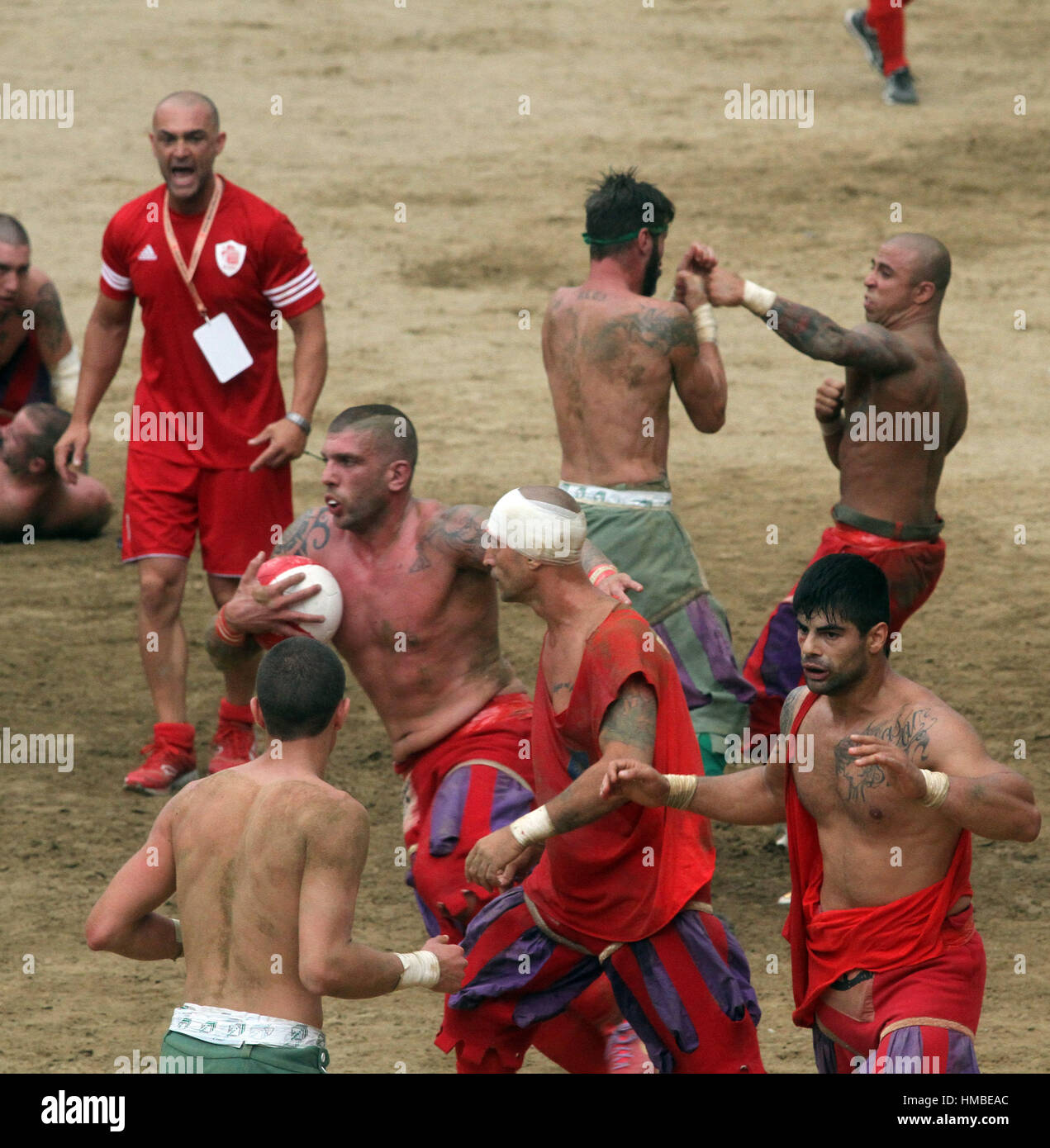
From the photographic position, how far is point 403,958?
4562mm

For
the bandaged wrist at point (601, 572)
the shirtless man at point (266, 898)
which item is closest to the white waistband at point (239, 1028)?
the shirtless man at point (266, 898)

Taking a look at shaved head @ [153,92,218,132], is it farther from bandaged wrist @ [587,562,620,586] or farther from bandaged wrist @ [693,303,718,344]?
bandaged wrist @ [587,562,620,586]

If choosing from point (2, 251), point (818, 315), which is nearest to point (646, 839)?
point (818, 315)

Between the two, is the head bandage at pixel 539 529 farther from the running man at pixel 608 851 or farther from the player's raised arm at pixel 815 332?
the player's raised arm at pixel 815 332

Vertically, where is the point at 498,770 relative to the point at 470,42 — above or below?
below

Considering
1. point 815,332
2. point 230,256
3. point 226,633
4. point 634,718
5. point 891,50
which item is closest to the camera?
point 634,718

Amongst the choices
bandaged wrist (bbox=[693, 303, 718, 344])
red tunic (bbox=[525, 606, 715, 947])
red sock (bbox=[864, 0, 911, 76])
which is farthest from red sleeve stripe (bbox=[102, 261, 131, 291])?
red sock (bbox=[864, 0, 911, 76])

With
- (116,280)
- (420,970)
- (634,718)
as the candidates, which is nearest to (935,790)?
(634,718)

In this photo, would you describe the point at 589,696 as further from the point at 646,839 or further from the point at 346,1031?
the point at 346,1031

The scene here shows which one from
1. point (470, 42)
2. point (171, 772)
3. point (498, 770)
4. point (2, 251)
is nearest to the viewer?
point (498, 770)

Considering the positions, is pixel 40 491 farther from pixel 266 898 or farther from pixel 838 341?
pixel 266 898

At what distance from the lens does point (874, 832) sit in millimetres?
4684

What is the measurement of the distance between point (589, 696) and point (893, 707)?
2.61 ft

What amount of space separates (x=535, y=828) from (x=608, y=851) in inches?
9.4
